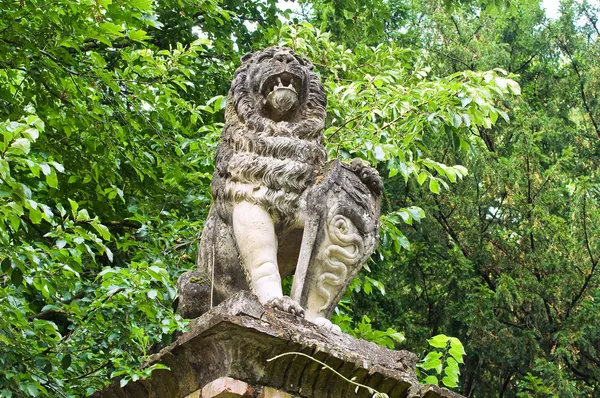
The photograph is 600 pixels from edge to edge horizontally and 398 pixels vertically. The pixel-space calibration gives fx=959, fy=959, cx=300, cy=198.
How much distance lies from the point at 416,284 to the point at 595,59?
4912 millimetres

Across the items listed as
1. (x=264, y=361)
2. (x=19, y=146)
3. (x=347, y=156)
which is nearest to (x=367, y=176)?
(x=264, y=361)

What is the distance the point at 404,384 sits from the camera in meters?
4.78

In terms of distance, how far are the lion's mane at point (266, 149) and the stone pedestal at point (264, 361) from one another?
0.78 m

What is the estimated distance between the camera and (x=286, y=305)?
15.3ft

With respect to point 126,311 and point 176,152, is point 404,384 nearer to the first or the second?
point 126,311

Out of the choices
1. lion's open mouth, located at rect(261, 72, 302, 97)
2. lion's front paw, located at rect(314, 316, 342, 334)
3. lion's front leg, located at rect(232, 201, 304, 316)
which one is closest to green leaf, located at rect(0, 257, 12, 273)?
lion's front leg, located at rect(232, 201, 304, 316)

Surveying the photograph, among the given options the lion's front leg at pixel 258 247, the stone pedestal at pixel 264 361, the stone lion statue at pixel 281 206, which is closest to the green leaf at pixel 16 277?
the stone lion statue at pixel 281 206

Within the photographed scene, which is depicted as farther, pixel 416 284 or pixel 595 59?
pixel 595 59

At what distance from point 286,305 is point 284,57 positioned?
1576 mm

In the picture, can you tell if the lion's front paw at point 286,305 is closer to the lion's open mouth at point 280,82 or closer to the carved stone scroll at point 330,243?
the carved stone scroll at point 330,243

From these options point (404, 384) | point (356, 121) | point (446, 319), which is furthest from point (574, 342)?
point (404, 384)

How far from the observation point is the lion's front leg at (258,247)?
16.2ft

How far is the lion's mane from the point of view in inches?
202

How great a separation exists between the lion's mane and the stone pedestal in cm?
78
